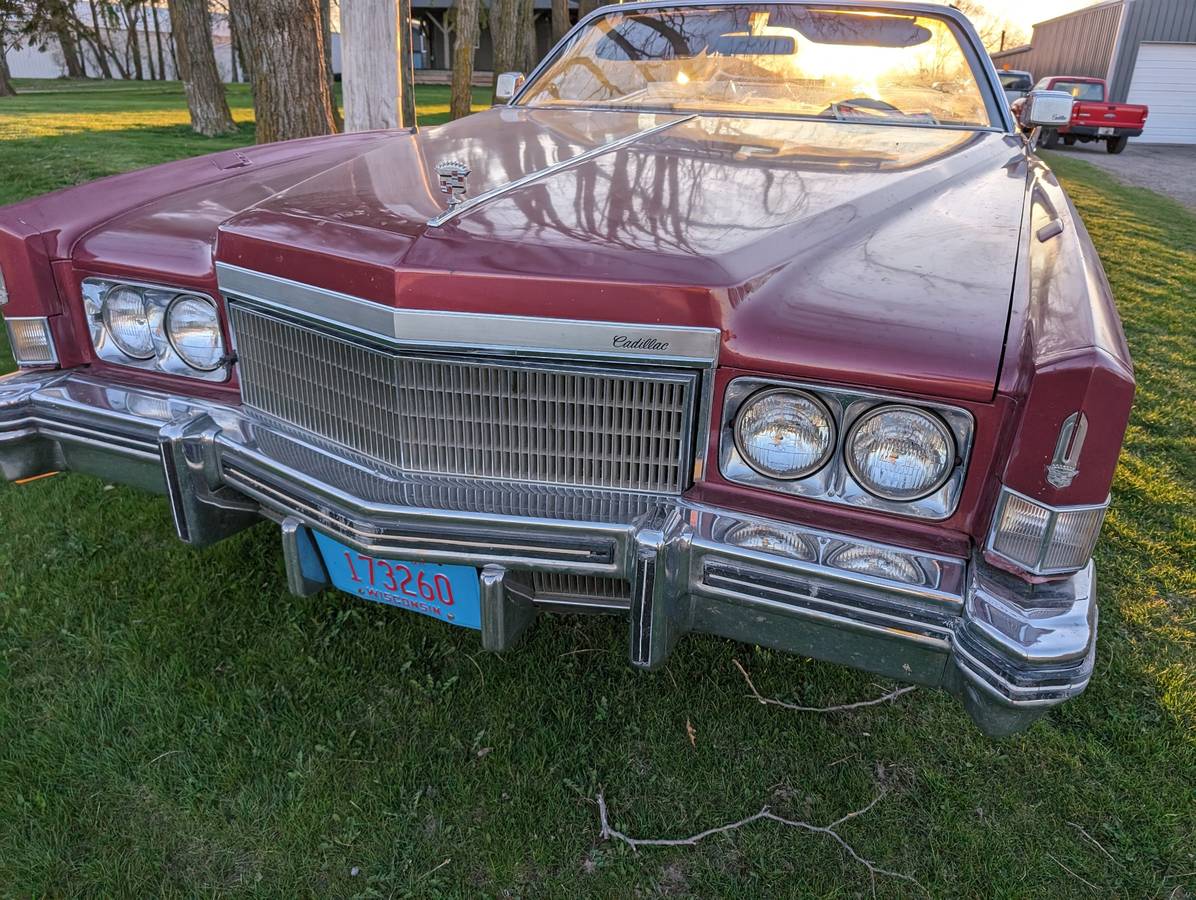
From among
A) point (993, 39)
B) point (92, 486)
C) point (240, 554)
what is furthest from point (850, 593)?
point (993, 39)

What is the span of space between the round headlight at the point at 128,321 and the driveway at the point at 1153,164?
13.3 m

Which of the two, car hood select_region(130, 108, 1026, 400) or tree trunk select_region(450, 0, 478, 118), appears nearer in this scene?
car hood select_region(130, 108, 1026, 400)

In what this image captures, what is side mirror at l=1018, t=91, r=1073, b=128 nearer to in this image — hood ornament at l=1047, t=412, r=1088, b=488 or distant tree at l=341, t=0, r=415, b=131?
hood ornament at l=1047, t=412, r=1088, b=488

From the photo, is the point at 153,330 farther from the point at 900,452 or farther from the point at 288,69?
the point at 288,69

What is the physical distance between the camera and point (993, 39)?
158 ft

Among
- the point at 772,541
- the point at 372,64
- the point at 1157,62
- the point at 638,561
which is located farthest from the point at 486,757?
the point at 1157,62

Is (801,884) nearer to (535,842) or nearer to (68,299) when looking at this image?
(535,842)

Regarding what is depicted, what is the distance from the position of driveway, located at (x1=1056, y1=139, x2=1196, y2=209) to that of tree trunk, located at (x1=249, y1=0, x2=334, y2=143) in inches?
452

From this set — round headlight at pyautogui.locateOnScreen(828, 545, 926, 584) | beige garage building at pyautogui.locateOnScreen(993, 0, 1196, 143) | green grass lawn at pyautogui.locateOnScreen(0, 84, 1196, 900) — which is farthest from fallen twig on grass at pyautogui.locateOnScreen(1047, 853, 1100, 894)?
beige garage building at pyautogui.locateOnScreen(993, 0, 1196, 143)

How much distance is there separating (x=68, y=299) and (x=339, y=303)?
1.04 metres

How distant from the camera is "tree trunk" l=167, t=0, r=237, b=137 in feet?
41.8

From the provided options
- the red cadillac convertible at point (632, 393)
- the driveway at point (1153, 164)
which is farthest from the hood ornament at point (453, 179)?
the driveway at point (1153, 164)

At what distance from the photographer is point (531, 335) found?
1682mm

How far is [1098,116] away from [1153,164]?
1.47m
